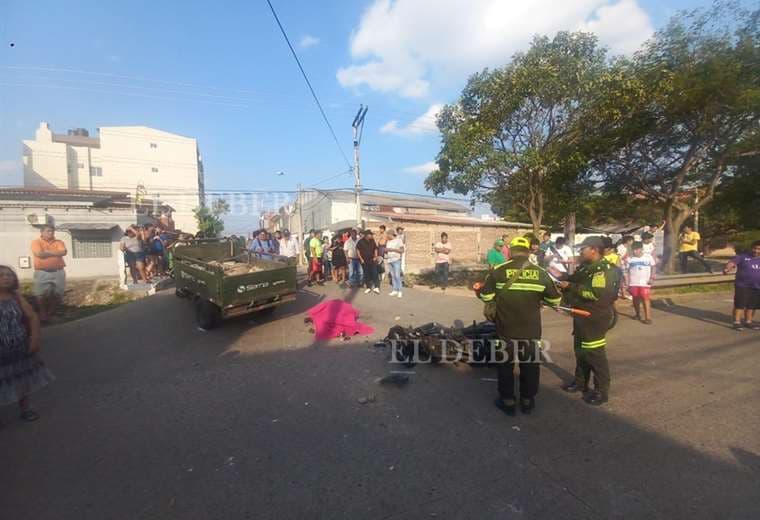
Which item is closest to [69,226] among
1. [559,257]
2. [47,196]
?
[47,196]

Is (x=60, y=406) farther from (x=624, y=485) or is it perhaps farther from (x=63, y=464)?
(x=624, y=485)

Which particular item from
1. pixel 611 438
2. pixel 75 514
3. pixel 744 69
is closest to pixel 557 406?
pixel 611 438

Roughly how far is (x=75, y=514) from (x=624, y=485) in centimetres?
359

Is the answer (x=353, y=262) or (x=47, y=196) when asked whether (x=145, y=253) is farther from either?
(x=47, y=196)

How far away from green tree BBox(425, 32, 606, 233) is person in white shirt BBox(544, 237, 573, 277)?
300 centimetres

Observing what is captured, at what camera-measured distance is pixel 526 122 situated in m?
10.5

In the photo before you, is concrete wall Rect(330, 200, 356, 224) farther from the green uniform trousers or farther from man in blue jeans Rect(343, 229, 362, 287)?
the green uniform trousers

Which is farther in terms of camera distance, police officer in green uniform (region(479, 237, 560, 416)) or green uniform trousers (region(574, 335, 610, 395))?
green uniform trousers (region(574, 335, 610, 395))

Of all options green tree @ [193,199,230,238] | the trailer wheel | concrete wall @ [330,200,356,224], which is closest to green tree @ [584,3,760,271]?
the trailer wheel

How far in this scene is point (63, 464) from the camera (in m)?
2.79

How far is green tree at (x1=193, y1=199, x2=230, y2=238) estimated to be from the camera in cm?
3343

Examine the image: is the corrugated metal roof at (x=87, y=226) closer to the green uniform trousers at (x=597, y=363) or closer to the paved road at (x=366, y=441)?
the paved road at (x=366, y=441)

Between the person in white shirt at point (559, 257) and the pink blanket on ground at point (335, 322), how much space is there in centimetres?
417

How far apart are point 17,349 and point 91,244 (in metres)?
16.3
